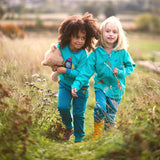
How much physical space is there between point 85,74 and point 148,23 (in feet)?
185

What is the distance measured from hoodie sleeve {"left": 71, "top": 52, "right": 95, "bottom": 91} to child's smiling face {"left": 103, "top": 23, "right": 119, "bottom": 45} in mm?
318

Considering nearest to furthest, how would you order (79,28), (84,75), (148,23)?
(79,28) → (84,75) → (148,23)

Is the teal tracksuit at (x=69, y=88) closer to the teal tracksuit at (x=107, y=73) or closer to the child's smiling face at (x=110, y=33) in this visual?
the teal tracksuit at (x=107, y=73)

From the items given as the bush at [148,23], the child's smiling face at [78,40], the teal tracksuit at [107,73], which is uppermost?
the child's smiling face at [78,40]

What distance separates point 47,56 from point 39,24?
34097mm

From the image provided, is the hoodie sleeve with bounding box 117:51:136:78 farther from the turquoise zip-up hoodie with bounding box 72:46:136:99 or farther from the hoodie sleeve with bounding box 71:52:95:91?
the hoodie sleeve with bounding box 71:52:95:91

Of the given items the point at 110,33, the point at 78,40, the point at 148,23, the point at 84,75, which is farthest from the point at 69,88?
the point at 148,23

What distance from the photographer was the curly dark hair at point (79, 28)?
353cm

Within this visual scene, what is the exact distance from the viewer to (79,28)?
3527mm

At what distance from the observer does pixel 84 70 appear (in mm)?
3695

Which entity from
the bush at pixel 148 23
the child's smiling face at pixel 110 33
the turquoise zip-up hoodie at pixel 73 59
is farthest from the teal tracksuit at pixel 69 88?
the bush at pixel 148 23

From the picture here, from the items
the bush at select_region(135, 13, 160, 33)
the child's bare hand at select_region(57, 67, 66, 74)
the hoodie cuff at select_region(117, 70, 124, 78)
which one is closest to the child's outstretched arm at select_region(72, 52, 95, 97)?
the child's bare hand at select_region(57, 67, 66, 74)

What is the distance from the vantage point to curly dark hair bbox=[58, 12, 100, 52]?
3.53 metres

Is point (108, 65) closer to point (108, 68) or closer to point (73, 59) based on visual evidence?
point (108, 68)
